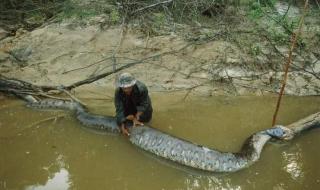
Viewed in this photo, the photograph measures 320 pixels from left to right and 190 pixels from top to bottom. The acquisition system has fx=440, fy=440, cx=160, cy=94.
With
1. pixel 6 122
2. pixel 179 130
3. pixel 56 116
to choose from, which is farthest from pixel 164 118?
pixel 6 122

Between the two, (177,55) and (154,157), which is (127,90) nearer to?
(154,157)

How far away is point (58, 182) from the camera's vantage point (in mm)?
5141

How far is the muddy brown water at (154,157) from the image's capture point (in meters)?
5.02

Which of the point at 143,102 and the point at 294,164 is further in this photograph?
the point at 143,102

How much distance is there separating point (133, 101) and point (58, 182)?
4.60 feet

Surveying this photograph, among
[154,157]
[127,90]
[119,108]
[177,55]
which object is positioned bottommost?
[154,157]

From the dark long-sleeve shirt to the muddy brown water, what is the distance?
0.38 m

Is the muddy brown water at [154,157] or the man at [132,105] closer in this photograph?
the muddy brown water at [154,157]

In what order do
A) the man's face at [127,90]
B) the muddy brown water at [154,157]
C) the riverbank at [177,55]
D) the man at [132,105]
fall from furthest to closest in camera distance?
the riverbank at [177,55] → the man at [132,105] → the man's face at [127,90] → the muddy brown water at [154,157]

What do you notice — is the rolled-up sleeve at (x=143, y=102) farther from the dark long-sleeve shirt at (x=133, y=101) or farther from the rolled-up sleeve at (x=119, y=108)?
the rolled-up sleeve at (x=119, y=108)

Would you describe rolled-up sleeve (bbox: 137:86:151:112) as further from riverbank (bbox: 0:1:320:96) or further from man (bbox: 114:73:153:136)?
riverbank (bbox: 0:1:320:96)

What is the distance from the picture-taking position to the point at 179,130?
19.5 ft

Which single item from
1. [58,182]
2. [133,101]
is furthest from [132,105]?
[58,182]

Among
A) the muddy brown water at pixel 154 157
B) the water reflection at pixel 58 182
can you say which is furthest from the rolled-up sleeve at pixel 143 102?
the water reflection at pixel 58 182
